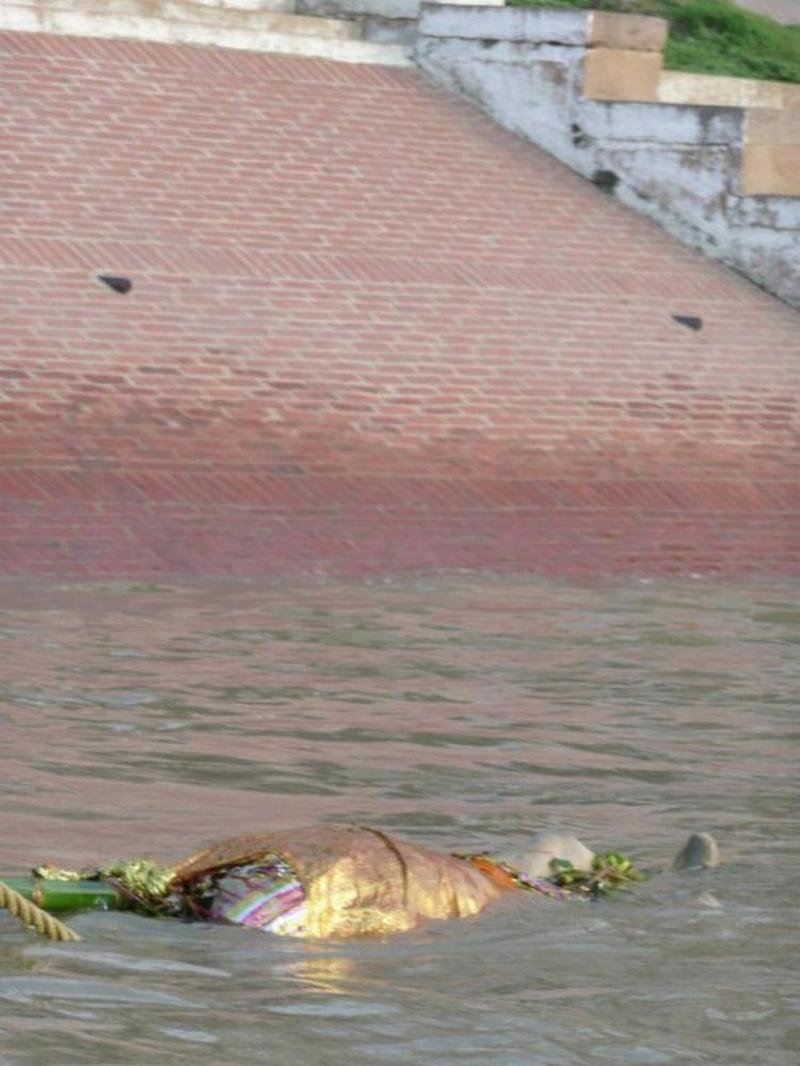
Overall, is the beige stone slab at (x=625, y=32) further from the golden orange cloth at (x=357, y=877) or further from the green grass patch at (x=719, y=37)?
the golden orange cloth at (x=357, y=877)

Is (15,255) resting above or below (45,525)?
above

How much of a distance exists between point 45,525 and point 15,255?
1921mm

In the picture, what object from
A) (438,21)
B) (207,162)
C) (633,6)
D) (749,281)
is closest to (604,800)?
(207,162)

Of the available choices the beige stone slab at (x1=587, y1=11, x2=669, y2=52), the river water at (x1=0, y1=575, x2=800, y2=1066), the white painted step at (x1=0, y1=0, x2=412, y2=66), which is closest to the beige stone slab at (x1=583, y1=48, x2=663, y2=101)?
the beige stone slab at (x1=587, y1=11, x2=669, y2=52)

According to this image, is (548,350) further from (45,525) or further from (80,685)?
(80,685)

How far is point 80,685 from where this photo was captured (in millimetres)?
9617

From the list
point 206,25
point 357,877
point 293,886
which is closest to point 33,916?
point 293,886

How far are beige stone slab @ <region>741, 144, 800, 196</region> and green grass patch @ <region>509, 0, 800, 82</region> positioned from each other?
242 cm

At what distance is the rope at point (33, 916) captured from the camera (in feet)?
19.4

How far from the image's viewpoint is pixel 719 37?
801 inches

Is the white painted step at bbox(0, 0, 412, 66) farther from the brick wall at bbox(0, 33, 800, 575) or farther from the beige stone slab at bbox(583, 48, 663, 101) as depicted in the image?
the beige stone slab at bbox(583, 48, 663, 101)

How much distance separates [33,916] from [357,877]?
31.3 inches

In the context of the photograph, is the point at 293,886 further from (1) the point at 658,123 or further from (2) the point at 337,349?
(1) the point at 658,123

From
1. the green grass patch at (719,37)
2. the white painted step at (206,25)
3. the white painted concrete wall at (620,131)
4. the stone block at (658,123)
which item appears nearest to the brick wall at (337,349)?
the white painted step at (206,25)
